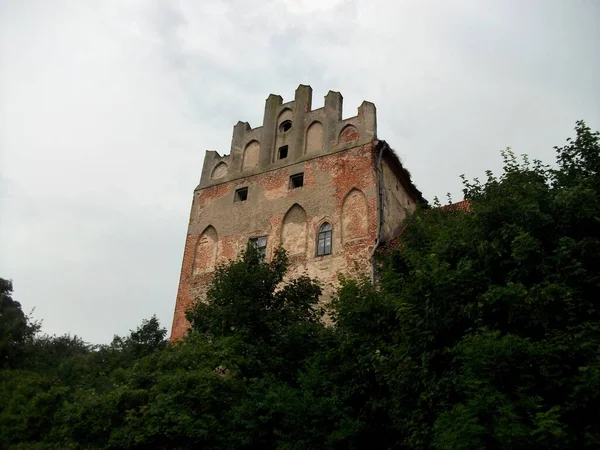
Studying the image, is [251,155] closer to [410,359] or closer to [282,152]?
[282,152]

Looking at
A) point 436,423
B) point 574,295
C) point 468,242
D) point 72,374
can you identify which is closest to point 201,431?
point 436,423

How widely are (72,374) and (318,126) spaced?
1240 centimetres

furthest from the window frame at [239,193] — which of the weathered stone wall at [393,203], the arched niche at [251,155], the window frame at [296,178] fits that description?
the weathered stone wall at [393,203]

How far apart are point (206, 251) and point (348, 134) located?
22.7ft

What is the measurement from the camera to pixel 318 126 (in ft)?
74.9

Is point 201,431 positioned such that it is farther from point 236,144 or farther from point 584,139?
point 236,144

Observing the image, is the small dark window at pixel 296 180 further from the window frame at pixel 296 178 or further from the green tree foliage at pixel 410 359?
the green tree foliage at pixel 410 359

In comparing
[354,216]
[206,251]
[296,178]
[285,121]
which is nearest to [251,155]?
[285,121]

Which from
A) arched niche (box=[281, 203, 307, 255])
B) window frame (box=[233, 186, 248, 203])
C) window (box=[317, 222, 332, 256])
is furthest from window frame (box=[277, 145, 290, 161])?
window (box=[317, 222, 332, 256])

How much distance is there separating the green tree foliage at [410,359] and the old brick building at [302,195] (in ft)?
14.5

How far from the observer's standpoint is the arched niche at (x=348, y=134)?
21.4m

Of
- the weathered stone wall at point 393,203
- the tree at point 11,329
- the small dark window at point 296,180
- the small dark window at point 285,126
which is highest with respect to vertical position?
the small dark window at point 285,126

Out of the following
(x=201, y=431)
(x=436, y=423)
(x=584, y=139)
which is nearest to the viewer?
(x=436, y=423)

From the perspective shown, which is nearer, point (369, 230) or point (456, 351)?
point (456, 351)
